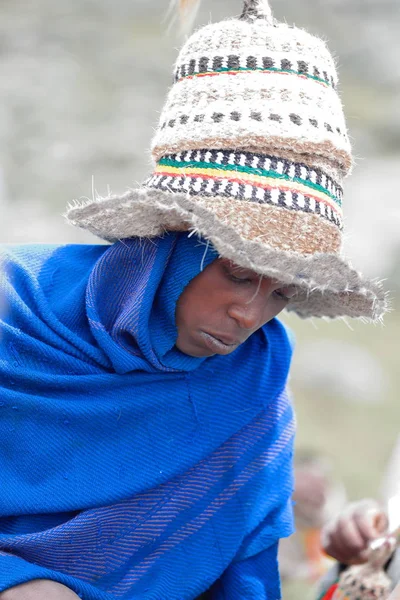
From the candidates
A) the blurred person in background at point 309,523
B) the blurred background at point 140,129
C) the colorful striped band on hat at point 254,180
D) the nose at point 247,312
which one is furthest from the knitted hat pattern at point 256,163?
the blurred background at point 140,129

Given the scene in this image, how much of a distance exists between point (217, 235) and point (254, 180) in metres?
0.16

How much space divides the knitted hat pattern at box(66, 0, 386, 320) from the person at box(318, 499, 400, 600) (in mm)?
786

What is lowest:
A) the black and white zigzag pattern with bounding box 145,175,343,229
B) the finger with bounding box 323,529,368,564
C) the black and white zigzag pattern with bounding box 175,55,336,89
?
the finger with bounding box 323,529,368,564

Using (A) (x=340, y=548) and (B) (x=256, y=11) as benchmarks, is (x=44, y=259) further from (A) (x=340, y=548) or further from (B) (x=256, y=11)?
(A) (x=340, y=548)

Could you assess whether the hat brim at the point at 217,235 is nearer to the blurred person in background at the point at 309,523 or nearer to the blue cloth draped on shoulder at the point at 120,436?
the blue cloth draped on shoulder at the point at 120,436

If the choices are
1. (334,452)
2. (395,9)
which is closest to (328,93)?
(334,452)

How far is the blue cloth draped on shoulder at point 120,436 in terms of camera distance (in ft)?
5.14

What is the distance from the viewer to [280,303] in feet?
5.18

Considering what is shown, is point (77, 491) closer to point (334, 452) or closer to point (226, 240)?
point (226, 240)

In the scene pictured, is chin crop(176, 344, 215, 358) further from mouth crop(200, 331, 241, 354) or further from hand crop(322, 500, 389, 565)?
hand crop(322, 500, 389, 565)

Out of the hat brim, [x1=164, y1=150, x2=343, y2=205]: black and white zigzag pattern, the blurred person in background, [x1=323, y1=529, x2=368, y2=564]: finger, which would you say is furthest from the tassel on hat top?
the blurred person in background

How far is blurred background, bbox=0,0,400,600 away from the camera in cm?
564

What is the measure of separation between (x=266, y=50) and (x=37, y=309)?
78cm

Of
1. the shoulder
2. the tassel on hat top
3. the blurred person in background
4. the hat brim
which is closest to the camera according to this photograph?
the hat brim
